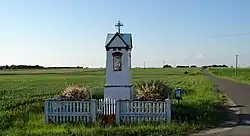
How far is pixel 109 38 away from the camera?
16719 mm

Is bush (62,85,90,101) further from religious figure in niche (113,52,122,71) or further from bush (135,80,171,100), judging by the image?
bush (135,80,171,100)

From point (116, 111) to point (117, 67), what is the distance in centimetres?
299

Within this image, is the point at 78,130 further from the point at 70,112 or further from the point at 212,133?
the point at 212,133

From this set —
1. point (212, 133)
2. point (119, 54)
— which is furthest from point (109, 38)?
point (212, 133)

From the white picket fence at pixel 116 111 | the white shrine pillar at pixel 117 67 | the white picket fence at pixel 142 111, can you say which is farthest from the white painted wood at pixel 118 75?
the white picket fence at pixel 142 111

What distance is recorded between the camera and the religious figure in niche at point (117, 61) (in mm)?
16547

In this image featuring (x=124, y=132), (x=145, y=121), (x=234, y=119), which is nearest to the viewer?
(x=124, y=132)

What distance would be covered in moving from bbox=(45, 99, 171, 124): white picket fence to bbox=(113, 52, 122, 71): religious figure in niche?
2.47m

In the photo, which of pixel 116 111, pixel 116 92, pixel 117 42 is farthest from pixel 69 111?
pixel 117 42

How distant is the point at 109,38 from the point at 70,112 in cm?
383

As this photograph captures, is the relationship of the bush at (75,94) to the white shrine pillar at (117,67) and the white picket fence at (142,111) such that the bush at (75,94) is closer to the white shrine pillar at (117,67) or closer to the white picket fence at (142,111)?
the white shrine pillar at (117,67)

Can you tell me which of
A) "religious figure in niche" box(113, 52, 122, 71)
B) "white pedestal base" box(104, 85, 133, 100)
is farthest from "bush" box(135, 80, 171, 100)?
"religious figure in niche" box(113, 52, 122, 71)

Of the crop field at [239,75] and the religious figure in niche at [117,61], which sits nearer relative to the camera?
the religious figure in niche at [117,61]

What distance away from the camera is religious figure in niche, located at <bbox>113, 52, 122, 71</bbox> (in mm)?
16547
